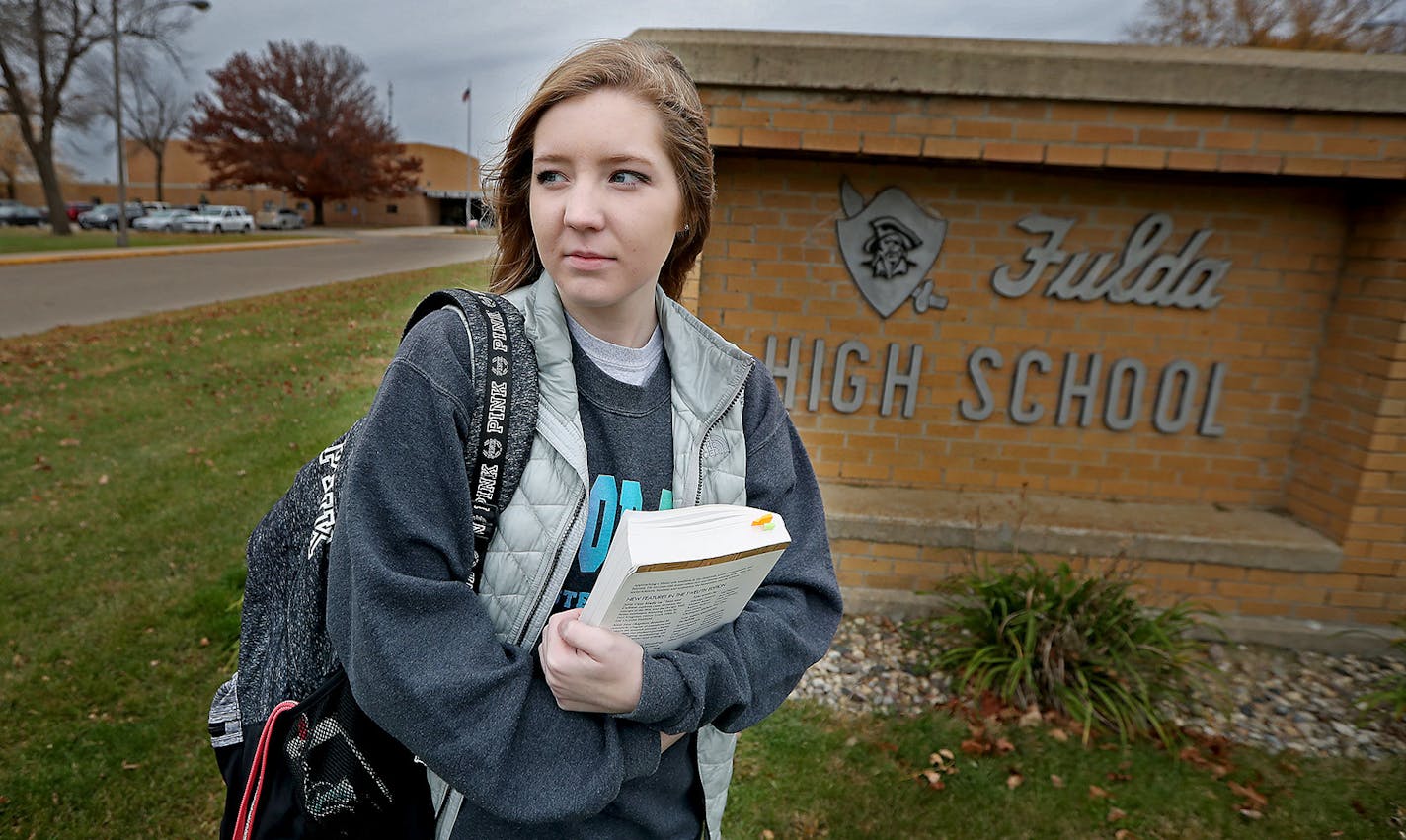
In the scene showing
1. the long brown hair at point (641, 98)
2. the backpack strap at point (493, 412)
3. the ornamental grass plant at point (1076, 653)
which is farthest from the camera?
the ornamental grass plant at point (1076, 653)

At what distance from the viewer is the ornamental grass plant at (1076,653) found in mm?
3482

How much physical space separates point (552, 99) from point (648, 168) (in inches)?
7.2

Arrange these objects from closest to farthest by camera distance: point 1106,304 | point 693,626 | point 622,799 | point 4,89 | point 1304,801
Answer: point 693,626 < point 622,799 < point 1304,801 < point 1106,304 < point 4,89

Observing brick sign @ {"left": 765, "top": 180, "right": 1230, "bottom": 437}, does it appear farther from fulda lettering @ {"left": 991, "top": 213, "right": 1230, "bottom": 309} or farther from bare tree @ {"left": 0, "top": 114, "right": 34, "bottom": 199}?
bare tree @ {"left": 0, "top": 114, "right": 34, "bottom": 199}

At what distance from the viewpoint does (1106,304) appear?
14.1 feet

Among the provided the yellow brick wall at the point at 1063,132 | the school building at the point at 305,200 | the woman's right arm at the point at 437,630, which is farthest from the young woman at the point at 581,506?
the school building at the point at 305,200

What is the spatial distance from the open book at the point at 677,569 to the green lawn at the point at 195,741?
204 cm

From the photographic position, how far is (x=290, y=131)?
5388 centimetres

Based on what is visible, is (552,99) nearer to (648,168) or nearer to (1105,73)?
(648,168)

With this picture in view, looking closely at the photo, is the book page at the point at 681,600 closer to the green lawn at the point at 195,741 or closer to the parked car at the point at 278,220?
the green lawn at the point at 195,741

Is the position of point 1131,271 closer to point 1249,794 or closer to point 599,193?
point 1249,794

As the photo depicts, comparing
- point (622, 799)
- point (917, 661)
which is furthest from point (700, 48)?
point (622, 799)

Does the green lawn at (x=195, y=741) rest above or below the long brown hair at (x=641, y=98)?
below

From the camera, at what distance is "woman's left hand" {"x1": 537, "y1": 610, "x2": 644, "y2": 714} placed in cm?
113
